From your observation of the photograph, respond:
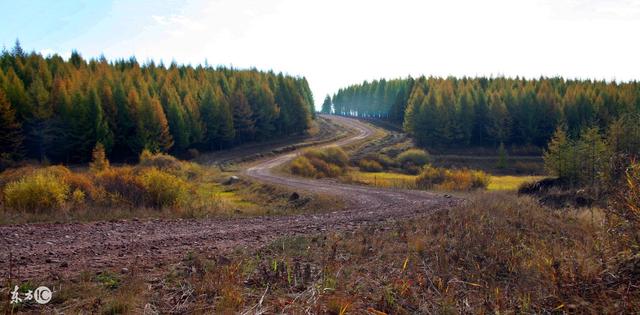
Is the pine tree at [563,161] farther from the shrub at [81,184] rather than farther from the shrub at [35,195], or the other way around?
the shrub at [35,195]

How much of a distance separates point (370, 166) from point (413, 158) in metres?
8.91

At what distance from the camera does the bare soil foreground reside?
802 cm

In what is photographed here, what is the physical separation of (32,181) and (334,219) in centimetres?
1207

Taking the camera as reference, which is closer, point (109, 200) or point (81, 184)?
point (109, 200)

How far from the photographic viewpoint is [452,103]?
255 ft

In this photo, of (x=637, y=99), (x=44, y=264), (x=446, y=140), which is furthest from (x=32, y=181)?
(x=637, y=99)

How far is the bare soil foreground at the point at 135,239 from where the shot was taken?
802 cm

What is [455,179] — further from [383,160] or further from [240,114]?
[240,114]

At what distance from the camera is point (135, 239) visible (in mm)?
10461

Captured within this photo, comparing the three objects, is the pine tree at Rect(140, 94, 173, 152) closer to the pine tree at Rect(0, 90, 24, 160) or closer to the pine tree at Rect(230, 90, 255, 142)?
the pine tree at Rect(0, 90, 24, 160)

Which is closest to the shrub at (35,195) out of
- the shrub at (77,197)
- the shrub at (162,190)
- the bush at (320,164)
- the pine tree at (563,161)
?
the shrub at (77,197)

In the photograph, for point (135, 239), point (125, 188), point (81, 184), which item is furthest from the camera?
point (81, 184)

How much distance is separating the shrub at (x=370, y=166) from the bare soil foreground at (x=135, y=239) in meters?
44.0

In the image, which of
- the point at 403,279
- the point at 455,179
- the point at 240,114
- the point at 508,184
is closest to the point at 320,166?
→ the point at 455,179
